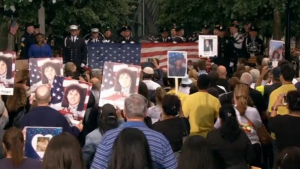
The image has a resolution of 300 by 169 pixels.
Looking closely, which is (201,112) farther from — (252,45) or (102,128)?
(252,45)

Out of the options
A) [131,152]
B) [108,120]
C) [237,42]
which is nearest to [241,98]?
[108,120]

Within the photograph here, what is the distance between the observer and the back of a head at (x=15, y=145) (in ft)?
19.7

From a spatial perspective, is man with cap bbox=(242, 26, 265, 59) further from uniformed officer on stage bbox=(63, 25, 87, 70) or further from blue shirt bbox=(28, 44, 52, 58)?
blue shirt bbox=(28, 44, 52, 58)

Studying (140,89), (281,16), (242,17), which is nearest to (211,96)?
(140,89)

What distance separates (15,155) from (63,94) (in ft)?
8.69

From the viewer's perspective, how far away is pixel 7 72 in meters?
9.98

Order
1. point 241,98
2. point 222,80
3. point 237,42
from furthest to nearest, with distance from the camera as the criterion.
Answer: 1. point 237,42
2. point 222,80
3. point 241,98

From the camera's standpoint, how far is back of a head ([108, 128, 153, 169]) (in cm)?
561

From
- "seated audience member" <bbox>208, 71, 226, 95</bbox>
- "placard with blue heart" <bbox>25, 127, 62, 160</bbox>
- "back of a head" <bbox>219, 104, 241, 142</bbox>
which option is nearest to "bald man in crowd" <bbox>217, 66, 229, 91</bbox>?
"seated audience member" <bbox>208, 71, 226, 95</bbox>

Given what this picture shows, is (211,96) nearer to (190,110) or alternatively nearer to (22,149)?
(190,110)

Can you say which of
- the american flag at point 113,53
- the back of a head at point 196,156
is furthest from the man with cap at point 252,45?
the back of a head at point 196,156

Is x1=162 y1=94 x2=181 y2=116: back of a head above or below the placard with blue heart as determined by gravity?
above

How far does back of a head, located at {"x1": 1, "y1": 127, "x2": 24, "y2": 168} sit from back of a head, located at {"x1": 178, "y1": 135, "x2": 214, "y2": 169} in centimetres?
133

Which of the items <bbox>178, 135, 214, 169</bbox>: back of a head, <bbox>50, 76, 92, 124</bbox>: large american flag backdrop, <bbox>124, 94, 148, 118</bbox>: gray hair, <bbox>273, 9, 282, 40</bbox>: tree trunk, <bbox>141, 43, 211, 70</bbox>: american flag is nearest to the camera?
<bbox>178, 135, 214, 169</bbox>: back of a head
